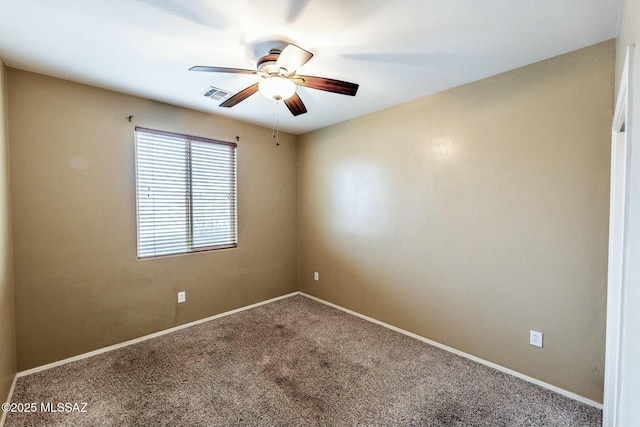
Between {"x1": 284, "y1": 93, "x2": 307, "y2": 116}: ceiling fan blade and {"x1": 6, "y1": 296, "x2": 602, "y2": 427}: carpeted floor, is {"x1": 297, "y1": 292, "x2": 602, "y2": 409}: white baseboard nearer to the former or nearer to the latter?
{"x1": 6, "y1": 296, "x2": 602, "y2": 427}: carpeted floor

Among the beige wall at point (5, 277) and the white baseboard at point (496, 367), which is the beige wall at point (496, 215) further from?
the beige wall at point (5, 277)

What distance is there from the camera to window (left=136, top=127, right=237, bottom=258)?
2.89 metres

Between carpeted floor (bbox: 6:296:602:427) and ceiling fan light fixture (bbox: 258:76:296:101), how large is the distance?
6.97ft

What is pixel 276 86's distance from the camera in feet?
6.00

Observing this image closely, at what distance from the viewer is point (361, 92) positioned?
268cm

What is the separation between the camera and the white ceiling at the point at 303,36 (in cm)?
154

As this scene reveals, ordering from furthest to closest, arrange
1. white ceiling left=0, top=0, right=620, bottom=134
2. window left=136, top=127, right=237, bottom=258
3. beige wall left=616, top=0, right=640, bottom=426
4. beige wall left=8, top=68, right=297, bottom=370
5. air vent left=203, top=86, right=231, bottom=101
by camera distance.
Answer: window left=136, top=127, right=237, bottom=258
air vent left=203, top=86, right=231, bottom=101
beige wall left=8, top=68, right=297, bottom=370
white ceiling left=0, top=0, right=620, bottom=134
beige wall left=616, top=0, right=640, bottom=426

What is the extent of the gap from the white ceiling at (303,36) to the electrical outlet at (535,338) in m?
2.08

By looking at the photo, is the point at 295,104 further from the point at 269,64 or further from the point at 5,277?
the point at 5,277

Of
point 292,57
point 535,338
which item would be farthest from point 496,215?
point 292,57

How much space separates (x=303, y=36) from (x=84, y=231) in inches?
98.7

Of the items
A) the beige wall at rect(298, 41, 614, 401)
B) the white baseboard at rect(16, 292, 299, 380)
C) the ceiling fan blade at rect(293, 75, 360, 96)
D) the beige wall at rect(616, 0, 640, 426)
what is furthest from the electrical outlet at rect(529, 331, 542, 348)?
the white baseboard at rect(16, 292, 299, 380)

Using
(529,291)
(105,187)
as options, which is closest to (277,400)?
(529,291)

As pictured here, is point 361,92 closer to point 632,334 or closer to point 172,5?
point 172,5
